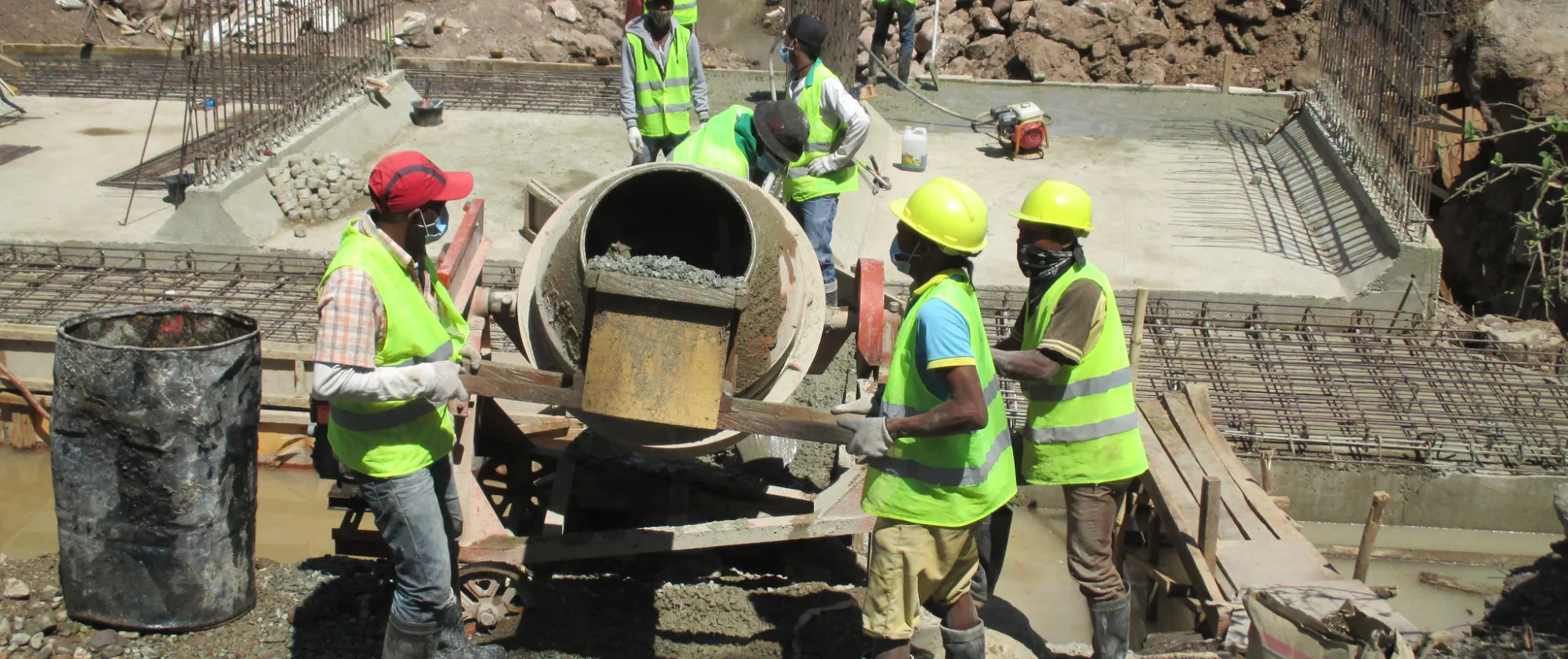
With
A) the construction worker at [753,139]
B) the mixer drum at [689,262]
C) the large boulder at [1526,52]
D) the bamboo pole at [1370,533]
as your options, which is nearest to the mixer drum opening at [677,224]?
the mixer drum at [689,262]

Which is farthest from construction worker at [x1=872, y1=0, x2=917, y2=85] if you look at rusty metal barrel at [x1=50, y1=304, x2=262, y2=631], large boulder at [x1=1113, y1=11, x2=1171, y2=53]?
rusty metal barrel at [x1=50, y1=304, x2=262, y2=631]

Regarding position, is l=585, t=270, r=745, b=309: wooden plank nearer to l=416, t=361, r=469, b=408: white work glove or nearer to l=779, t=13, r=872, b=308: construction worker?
l=416, t=361, r=469, b=408: white work glove

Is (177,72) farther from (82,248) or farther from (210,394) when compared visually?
(210,394)

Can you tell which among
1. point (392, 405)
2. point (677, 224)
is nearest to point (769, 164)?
point (677, 224)

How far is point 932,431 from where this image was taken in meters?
2.98

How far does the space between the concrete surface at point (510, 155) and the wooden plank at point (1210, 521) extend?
16.3 feet

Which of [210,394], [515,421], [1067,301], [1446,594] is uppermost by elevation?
[1067,301]

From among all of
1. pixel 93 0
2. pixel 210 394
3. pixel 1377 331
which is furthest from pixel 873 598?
pixel 93 0

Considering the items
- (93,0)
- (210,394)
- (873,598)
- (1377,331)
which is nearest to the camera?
(873,598)

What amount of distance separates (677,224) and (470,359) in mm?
1368

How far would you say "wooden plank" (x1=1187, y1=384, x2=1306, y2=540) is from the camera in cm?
Result: 444

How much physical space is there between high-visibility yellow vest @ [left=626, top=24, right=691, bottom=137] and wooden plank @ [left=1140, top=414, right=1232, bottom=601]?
3.69 meters

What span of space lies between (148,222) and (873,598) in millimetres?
6601

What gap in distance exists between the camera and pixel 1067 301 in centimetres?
344
